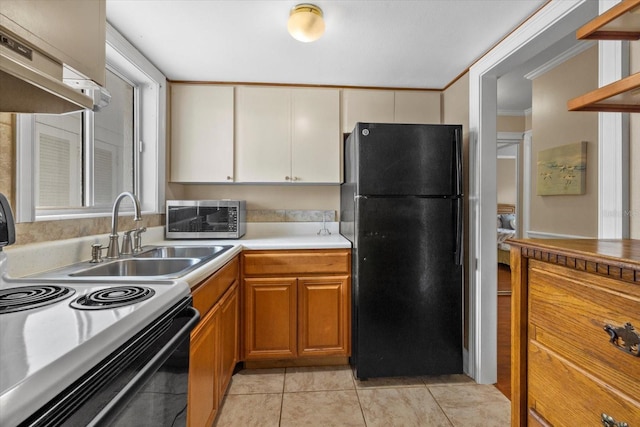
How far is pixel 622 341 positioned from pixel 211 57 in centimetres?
245

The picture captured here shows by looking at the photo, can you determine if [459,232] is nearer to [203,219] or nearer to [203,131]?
[203,219]

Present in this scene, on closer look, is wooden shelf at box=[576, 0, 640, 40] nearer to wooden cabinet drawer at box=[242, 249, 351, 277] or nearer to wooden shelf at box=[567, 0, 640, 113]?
wooden shelf at box=[567, 0, 640, 113]

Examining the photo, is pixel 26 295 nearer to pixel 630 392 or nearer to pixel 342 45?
pixel 630 392

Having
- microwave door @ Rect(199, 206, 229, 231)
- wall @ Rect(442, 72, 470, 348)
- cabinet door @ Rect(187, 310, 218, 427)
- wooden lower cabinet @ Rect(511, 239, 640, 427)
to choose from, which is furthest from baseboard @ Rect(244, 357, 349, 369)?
wooden lower cabinet @ Rect(511, 239, 640, 427)

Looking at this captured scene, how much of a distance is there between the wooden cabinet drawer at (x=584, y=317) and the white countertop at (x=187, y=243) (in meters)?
1.15

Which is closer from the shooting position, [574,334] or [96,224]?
[574,334]

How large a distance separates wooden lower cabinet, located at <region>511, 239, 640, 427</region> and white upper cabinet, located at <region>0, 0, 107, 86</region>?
4.83 ft

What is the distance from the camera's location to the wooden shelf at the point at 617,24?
87 centimetres

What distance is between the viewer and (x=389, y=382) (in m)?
2.08

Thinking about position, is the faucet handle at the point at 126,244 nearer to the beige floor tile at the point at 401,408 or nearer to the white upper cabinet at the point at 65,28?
the white upper cabinet at the point at 65,28

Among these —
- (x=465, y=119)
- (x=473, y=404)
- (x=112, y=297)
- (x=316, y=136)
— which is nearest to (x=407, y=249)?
(x=473, y=404)

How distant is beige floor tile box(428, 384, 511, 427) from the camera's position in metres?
1.72

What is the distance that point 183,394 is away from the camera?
957 mm

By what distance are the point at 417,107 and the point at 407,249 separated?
1.34 m
